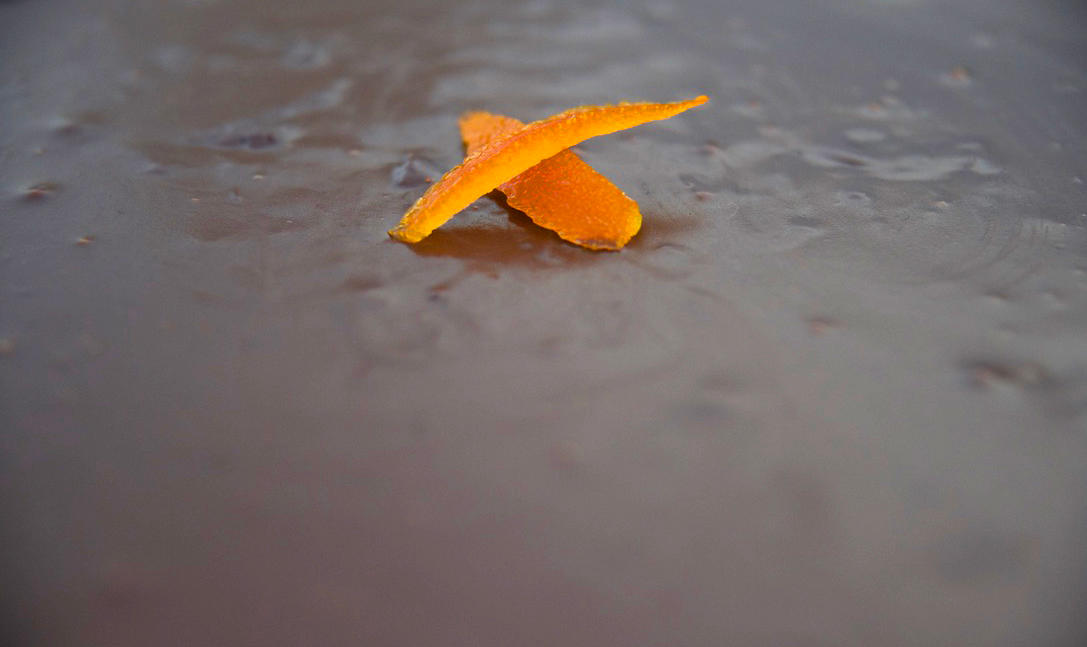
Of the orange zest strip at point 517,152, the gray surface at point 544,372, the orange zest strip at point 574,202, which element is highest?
the orange zest strip at point 517,152

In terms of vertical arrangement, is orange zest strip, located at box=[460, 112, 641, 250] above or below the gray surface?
above

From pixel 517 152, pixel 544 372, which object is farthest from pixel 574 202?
pixel 544 372

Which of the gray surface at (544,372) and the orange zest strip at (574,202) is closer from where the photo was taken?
the gray surface at (544,372)

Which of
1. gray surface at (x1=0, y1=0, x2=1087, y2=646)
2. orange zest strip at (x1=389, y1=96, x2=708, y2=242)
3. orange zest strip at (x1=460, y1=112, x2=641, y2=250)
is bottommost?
gray surface at (x1=0, y1=0, x2=1087, y2=646)

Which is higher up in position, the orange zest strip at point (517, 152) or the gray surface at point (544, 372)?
the orange zest strip at point (517, 152)
